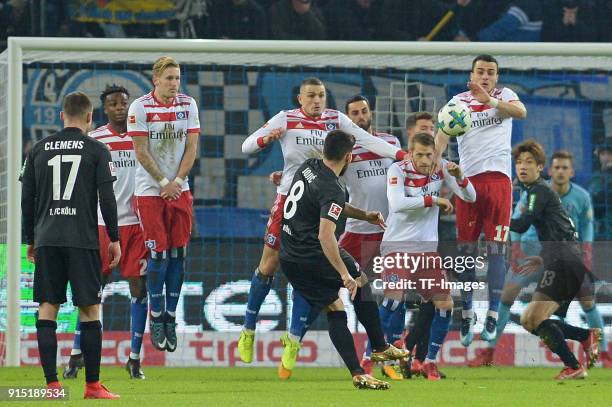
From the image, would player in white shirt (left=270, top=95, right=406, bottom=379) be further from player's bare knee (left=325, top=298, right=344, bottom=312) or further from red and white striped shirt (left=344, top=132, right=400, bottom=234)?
player's bare knee (left=325, top=298, right=344, bottom=312)

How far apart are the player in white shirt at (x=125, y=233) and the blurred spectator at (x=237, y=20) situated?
599 centimetres

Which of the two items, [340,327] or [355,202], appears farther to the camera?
[355,202]

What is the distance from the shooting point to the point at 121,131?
10828 mm

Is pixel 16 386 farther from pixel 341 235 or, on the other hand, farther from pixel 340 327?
pixel 341 235

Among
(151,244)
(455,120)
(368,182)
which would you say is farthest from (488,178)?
(151,244)

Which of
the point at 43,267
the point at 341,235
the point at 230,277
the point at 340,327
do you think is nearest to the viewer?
the point at 43,267

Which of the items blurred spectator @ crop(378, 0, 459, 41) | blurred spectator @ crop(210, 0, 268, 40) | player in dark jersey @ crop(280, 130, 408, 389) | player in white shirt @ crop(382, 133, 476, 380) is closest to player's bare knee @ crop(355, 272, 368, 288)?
player in dark jersey @ crop(280, 130, 408, 389)

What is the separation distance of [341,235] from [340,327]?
251 cm

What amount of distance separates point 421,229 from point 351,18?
6916 mm

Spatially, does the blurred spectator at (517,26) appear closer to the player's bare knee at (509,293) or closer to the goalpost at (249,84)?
the goalpost at (249,84)

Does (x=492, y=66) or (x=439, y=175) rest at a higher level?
(x=492, y=66)

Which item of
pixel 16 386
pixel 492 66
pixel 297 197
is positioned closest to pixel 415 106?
pixel 492 66

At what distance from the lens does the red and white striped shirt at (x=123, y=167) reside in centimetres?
1084

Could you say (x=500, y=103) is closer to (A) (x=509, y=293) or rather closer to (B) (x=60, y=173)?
(A) (x=509, y=293)
